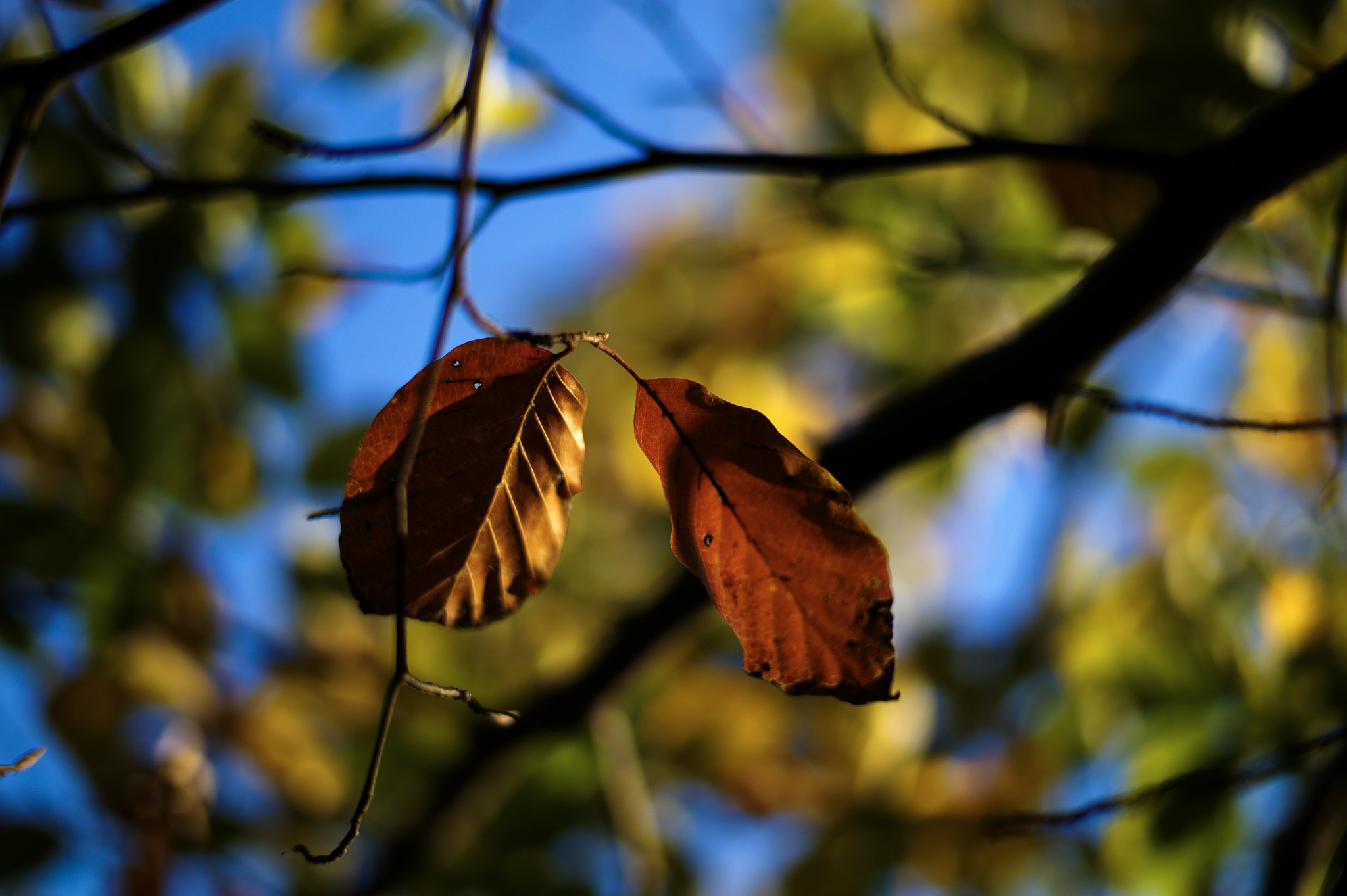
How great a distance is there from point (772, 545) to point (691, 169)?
16 centimetres

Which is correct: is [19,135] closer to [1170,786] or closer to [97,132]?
[97,132]

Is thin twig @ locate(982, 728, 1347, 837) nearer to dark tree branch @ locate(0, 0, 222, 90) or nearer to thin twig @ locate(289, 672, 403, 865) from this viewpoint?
thin twig @ locate(289, 672, 403, 865)

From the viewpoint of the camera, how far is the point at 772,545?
0.29 m

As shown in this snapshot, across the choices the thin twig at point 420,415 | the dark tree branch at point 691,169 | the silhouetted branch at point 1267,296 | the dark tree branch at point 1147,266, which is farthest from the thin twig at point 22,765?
the silhouetted branch at point 1267,296

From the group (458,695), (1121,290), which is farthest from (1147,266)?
(458,695)

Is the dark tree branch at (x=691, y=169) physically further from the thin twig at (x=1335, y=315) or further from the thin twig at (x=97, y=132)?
the thin twig at (x=1335, y=315)

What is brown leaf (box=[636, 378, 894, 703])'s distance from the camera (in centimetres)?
27

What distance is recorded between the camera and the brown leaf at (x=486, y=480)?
0.29 meters

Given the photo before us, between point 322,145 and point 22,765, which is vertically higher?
point 322,145

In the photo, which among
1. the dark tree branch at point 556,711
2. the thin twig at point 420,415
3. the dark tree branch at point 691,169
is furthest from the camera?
the dark tree branch at point 556,711

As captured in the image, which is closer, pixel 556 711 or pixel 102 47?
pixel 102 47

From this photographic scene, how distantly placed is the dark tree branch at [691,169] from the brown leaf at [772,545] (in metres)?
0.10

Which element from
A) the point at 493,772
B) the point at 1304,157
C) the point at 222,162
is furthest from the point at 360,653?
the point at 1304,157

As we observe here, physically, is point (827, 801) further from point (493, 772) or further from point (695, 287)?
point (695, 287)
